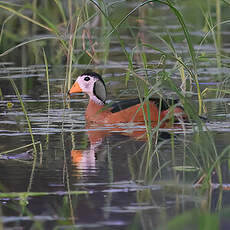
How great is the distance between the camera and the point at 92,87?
36.6 ft

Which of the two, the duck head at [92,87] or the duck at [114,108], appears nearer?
the duck at [114,108]

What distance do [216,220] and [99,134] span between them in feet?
14.6

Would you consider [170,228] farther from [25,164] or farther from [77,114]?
[77,114]

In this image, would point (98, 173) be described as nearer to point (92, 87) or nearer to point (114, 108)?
point (114, 108)

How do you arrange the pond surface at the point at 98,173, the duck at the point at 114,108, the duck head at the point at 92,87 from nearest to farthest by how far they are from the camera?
the pond surface at the point at 98,173, the duck at the point at 114,108, the duck head at the point at 92,87

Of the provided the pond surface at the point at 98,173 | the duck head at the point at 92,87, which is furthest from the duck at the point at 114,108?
the pond surface at the point at 98,173

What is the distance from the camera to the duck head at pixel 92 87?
36.3 ft

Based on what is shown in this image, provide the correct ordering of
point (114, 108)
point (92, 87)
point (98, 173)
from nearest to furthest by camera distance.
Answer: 1. point (98, 173)
2. point (114, 108)
3. point (92, 87)

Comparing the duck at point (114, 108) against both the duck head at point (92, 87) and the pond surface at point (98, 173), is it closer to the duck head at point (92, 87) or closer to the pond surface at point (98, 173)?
the duck head at point (92, 87)

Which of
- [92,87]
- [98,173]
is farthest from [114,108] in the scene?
[98,173]

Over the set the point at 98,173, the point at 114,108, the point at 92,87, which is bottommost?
the point at 98,173

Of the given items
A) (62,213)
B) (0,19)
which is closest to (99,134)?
(62,213)

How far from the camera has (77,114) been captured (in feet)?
34.7

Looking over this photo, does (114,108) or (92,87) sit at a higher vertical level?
(92,87)
